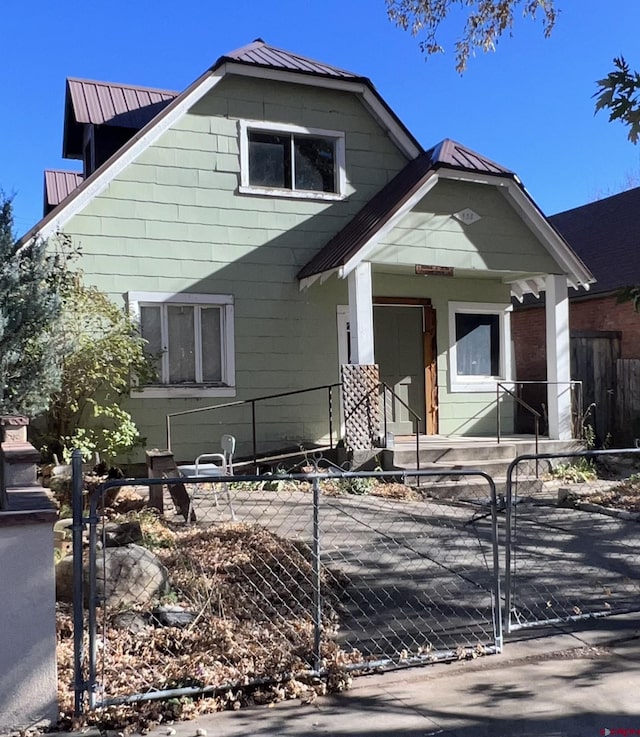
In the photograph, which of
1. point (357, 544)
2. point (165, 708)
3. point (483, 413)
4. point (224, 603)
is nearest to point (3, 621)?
point (165, 708)

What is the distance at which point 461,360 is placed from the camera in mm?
12930

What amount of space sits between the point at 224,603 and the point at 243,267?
7247mm

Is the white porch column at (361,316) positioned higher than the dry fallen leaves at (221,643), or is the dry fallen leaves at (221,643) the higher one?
the white porch column at (361,316)

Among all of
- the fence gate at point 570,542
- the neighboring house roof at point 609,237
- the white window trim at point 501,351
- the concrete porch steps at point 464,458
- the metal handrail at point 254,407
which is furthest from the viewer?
the neighboring house roof at point 609,237

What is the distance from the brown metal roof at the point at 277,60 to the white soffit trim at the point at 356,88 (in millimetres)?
84

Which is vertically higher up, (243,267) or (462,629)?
(243,267)

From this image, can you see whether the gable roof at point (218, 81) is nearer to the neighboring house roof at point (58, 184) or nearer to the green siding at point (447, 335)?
the green siding at point (447, 335)

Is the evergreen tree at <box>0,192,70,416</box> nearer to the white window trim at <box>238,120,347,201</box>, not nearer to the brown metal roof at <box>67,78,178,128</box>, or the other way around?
the white window trim at <box>238,120,347,201</box>

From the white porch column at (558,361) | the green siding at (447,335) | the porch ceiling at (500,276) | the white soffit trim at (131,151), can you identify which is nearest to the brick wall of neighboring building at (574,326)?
the porch ceiling at (500,276)

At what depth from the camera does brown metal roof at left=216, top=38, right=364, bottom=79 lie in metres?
11.1

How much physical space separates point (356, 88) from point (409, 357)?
4.73m

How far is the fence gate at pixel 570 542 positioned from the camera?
503 centimetres

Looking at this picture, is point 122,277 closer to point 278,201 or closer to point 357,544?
point 278,201

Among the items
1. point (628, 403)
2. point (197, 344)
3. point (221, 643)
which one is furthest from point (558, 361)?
point (221, 643)
